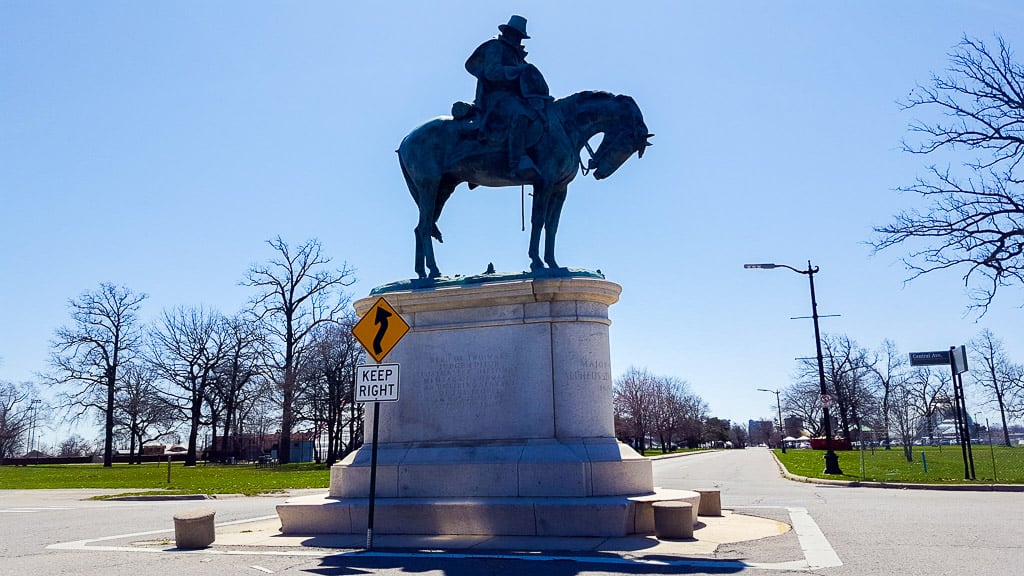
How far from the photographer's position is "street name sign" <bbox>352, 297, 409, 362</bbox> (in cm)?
1046

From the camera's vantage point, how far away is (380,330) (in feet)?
34.7

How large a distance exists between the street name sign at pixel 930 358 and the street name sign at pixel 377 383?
20.5m

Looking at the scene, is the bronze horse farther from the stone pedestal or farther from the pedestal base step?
the pedestal base step

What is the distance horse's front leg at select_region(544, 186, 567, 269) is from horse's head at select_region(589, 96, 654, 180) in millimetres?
734

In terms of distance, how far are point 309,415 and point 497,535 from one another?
46.9 metres

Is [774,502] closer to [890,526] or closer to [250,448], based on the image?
[890,526]

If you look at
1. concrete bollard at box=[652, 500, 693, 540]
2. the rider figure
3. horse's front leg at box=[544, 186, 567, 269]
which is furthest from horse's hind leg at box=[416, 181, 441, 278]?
concrete bollard at box=[652, 500, 693, 540]

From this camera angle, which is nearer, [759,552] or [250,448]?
[759,552]

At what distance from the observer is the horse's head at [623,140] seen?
44.3 ft

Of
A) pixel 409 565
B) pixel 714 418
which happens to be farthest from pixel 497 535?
pixel 714 418

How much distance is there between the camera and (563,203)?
538 inches

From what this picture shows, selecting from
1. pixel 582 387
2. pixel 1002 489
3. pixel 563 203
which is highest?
pixel 563 203

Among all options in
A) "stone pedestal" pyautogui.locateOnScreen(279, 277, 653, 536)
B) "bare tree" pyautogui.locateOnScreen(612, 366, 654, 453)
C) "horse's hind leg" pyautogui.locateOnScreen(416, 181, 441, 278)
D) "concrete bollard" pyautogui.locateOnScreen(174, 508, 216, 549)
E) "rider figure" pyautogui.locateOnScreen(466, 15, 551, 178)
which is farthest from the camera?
"bare tree" pyautogui.locateOnScreen(612, 366, 654, 453)

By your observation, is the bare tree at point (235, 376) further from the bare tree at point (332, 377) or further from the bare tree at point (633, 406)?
the bare tree at point (633, 406)
